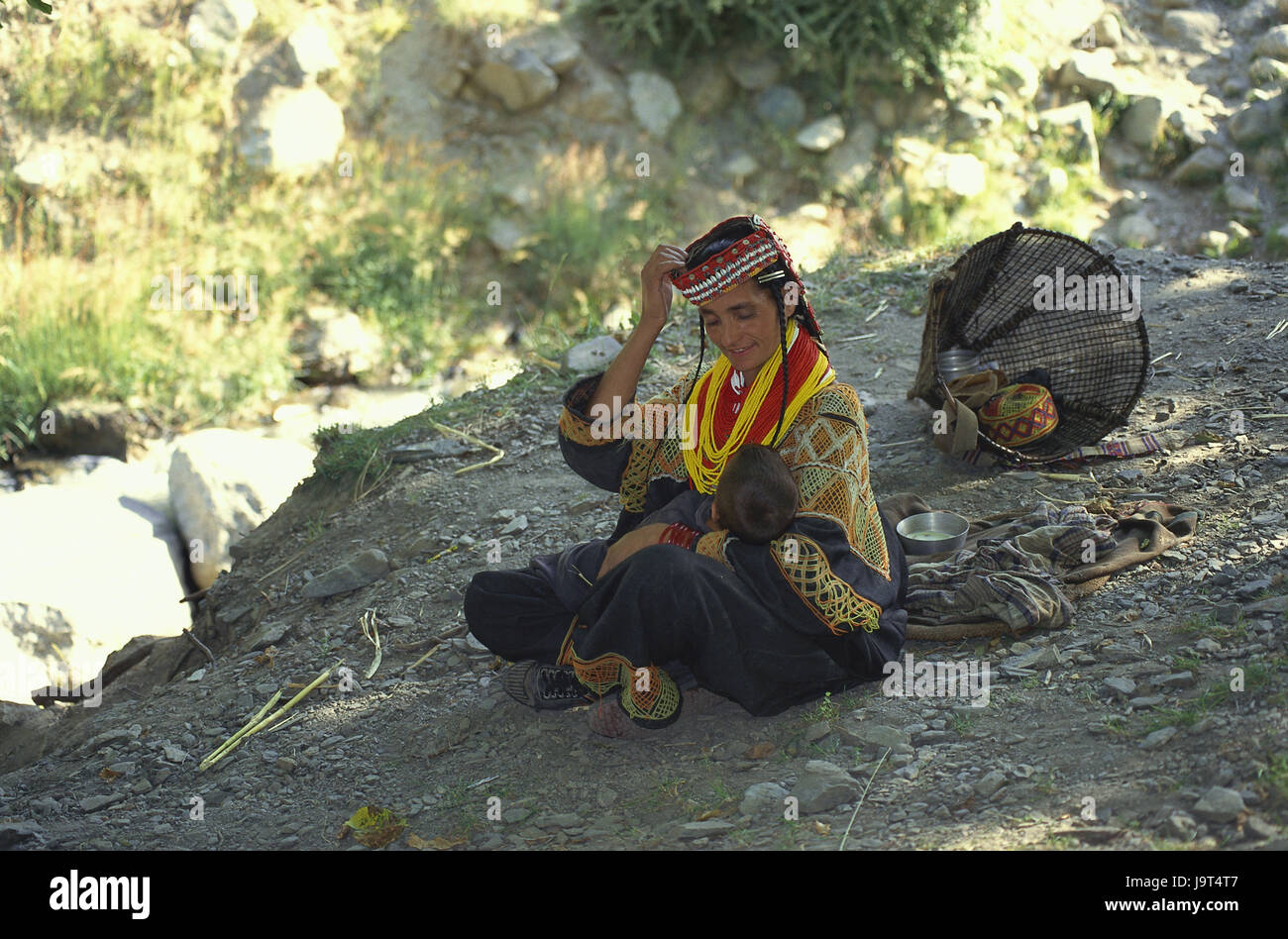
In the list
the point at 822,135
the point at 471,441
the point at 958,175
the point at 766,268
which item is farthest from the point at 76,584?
the point at 958,175

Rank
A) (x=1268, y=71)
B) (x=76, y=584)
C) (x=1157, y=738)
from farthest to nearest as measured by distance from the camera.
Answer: (x=1268, y=71) < (x=76, y=584) < (x=1157, y=738)

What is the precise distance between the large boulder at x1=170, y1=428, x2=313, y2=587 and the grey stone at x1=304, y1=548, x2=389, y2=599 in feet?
4.24

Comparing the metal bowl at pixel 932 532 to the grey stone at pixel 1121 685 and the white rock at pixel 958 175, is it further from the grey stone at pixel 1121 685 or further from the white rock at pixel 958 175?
the white rock at pixel 958 175

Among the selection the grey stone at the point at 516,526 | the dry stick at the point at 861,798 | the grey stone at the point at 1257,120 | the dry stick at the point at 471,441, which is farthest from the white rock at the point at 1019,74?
the dry stick at the point at 861,798

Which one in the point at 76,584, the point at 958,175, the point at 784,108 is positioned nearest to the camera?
the point at 76,584

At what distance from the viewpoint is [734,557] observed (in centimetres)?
293

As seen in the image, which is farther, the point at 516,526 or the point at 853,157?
the point at 853,157

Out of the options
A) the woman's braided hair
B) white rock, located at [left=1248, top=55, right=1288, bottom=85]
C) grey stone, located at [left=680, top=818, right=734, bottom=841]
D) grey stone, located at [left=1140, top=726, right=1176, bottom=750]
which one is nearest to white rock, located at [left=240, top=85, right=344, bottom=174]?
the woman's braided hair

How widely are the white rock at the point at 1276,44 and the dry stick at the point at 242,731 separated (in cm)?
988

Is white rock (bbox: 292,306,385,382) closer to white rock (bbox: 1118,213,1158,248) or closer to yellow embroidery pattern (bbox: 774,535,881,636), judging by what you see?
white rock (bbox: 1118,213,1158,248)

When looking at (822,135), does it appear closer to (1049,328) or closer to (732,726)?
(1049,328)

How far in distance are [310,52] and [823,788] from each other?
9.04 metres

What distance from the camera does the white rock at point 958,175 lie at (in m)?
9.77
